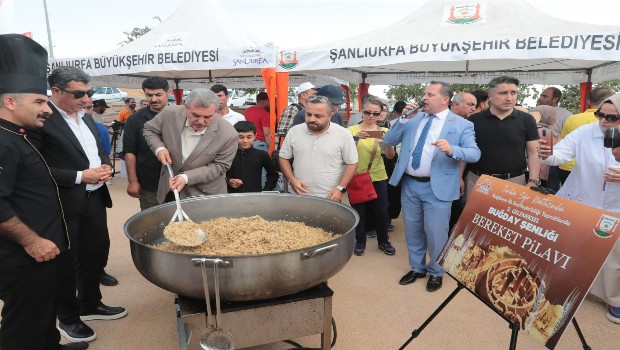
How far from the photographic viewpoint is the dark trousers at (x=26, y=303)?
194 centimetres

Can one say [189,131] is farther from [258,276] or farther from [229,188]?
[258,276]

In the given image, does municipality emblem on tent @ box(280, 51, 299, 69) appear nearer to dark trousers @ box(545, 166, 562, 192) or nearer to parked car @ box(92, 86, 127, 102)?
dark trousers @ box(545, 166, 562, 192)

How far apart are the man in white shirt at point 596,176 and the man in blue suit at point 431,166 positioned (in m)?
0.66

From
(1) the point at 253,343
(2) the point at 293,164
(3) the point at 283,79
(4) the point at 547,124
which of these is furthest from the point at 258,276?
(4) the point at 547,124

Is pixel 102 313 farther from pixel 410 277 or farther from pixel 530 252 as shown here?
pixel 530 252

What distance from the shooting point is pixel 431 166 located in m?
3.30

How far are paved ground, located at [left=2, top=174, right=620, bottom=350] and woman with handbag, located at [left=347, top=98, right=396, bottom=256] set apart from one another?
56 centimetres

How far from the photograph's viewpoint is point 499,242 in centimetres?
193

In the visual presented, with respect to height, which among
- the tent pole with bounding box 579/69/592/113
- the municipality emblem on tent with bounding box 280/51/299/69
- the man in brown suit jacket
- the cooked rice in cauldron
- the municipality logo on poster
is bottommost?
the cooked rice in cauldron

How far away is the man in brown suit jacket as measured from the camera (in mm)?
2717

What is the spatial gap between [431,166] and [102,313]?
9.55ft

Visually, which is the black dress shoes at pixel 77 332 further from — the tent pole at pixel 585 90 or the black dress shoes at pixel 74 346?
the tent pole at pixel 585 90

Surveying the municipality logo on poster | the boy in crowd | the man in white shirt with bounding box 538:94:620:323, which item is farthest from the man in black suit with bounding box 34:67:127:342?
the man in white shirt with bounding box 538:94:620:323

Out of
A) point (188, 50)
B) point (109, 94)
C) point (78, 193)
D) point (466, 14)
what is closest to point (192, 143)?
point (78, 193)
